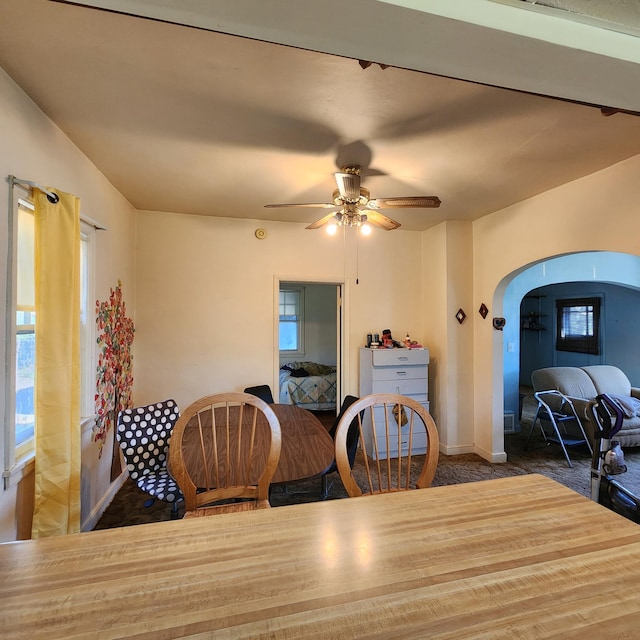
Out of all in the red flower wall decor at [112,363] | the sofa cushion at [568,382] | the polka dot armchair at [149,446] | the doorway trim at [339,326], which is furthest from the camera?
the sofa cushion at [568,382]

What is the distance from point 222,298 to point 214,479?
7.31 ft

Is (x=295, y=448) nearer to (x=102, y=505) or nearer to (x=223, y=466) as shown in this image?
(x=223, y=466)

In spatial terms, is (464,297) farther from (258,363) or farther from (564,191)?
(258,363)

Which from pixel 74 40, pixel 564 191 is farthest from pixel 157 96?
pixel 564 191

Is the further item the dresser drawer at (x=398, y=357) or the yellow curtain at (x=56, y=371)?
the dresser drawer at (x=398, y=357)

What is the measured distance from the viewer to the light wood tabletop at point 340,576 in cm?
66

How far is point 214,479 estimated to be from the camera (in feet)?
5.61

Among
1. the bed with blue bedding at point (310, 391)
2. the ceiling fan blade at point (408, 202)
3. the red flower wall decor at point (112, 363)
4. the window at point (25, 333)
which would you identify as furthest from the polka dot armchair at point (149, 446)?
the bed with blue bedding at point (310, 391)

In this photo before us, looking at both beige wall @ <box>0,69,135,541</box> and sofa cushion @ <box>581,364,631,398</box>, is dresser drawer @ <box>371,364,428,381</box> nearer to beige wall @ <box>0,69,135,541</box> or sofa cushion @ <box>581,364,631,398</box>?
sofa cushion @ <box>581,364,631,398</box>

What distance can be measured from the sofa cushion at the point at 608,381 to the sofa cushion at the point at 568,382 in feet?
0.32

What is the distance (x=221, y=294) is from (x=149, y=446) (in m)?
1.80

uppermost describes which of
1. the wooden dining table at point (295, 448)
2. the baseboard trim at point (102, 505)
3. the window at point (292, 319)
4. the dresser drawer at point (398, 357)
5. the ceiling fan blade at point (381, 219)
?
the ceiling fan blade at point (381, 219)

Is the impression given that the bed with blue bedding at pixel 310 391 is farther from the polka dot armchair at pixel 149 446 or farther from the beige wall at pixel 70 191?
the polka dot armchair at pixel 149 446

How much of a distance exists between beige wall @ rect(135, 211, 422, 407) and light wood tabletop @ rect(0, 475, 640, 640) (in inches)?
106
